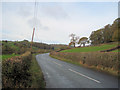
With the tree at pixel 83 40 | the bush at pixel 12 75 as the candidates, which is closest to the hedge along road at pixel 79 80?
the bush at pixel 12 75

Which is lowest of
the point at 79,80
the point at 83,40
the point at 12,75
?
the point at 79,80

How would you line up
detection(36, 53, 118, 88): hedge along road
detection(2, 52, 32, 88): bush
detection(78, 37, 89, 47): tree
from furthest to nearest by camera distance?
1. detection(78, 37, 89, 47): tree
2. detection(36, 53, 118, 88): hedge along road
3. detection(2, 52, 32, 88): bush

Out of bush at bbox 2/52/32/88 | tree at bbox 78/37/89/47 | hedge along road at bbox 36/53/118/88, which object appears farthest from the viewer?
tree at bbox 78/37/89/47

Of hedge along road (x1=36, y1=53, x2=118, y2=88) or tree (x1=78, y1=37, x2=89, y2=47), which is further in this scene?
tree (x1=78, y1=37, x2=89, y2=47)

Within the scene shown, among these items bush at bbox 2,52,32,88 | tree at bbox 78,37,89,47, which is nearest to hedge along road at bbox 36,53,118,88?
bush at bbox 2,52,32,88

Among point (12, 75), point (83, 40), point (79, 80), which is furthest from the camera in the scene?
point (83, 40)

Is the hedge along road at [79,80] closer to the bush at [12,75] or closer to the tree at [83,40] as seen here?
the bush at [12,75]

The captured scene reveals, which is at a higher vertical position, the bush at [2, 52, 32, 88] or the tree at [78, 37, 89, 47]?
the tree at [78, 37, 89, 47]

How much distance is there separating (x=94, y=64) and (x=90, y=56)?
1547 millimetres

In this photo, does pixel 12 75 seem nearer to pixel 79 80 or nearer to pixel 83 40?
pixel 79 80

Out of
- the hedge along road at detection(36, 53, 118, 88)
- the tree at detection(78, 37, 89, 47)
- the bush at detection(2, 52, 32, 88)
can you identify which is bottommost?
the hedge along road at detection(36, 53, 118, 88)

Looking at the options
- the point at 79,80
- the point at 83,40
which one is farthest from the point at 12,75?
the point at 83,40

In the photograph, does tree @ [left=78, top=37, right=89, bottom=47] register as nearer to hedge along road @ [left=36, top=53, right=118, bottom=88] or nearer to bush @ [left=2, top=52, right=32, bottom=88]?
hedge along road @ [left=36, top=53, right=118, bottom=88]

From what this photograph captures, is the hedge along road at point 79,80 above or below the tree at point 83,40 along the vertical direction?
below
